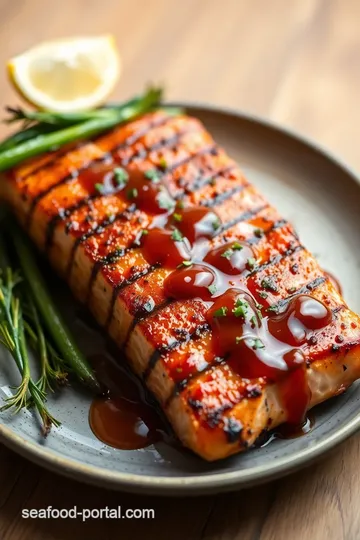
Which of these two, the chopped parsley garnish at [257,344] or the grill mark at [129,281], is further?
the grill mark at [129,281]

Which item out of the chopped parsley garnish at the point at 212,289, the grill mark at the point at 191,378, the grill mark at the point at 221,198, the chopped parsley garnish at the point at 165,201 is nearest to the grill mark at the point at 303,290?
the chopped parsley garnish at the point at 212,289

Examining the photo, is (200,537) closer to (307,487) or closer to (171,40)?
(307,487)

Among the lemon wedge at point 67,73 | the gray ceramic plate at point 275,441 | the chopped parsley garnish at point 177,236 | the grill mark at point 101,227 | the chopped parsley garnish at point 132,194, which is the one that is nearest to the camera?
the gray ceramic plate at point 275,441

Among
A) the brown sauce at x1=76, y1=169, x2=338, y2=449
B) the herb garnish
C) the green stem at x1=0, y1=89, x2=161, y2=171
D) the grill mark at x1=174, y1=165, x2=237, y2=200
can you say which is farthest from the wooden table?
the brown sauce at x1=76, y1=169, x2=338, y2=449

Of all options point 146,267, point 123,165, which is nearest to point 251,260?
point 146,267

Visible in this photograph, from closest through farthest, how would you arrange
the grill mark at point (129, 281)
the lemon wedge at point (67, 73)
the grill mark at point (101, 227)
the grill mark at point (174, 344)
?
the grill mark at point (174, 344) → the grill mark at point (129, 281) → the grill mark at point (101, 227) → the lemon wedge at point (67, 73)

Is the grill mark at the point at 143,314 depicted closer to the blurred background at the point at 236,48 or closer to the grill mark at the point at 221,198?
the grill mark at the point at 221,198
